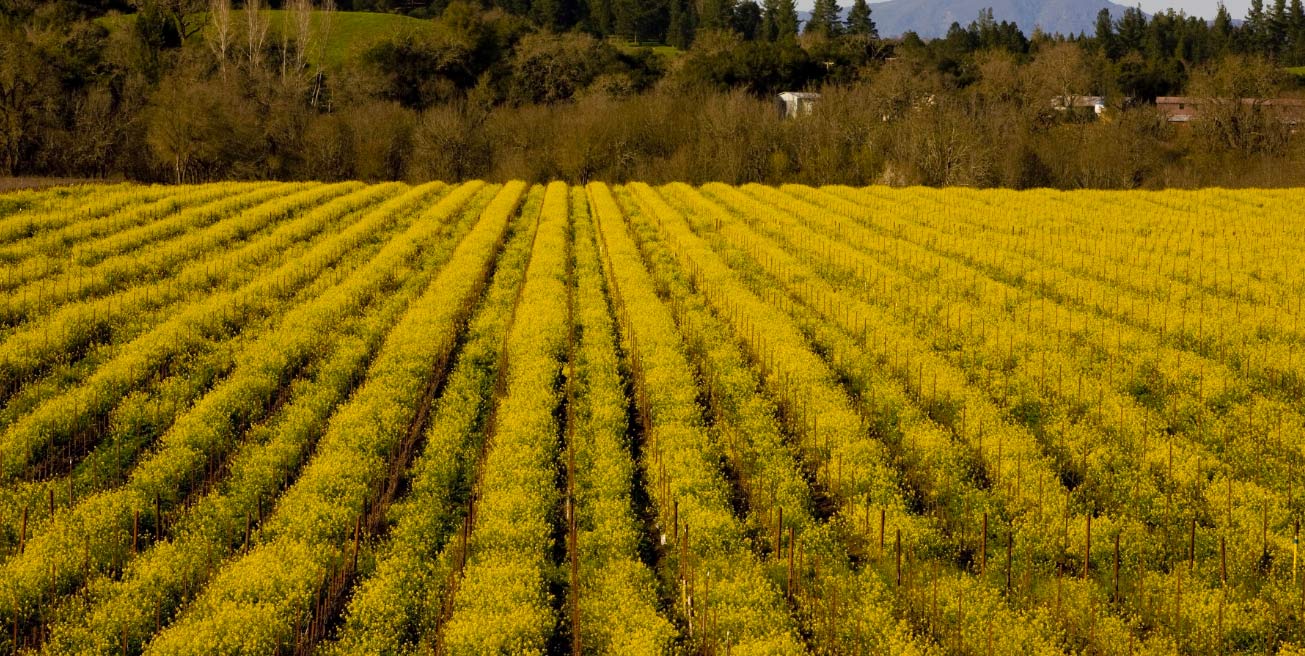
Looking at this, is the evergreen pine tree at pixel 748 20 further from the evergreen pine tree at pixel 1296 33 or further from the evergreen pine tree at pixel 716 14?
the evergreen pine tree at pixel 1296 33

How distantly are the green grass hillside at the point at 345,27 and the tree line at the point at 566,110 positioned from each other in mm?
1911

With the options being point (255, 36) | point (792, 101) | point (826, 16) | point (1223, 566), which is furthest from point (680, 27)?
point (1223, 566)

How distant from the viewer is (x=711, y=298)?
24828 mm

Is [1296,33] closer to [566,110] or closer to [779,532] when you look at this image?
[566,110]

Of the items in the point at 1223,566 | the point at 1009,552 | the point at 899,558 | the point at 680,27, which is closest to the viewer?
the point at 1223,566

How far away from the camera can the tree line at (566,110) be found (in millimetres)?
64125

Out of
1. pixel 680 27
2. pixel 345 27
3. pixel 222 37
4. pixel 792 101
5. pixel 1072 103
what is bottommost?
pixel 1072 103

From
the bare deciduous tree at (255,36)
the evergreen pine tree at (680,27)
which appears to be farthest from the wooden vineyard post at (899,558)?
the evergreen pine tree at (680,27)

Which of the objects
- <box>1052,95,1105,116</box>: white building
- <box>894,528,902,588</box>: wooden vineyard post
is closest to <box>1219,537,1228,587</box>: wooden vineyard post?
<box>894,528,902,588</box>: wooden vineyard post

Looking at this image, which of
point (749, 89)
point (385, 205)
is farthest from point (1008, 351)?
point (749, 89)

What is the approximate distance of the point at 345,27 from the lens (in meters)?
120

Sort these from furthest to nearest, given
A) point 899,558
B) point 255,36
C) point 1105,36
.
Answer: point 1105,36
point 255,36
point 899,558

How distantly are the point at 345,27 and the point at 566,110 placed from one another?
52624mm

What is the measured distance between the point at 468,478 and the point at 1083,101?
94246 mm
